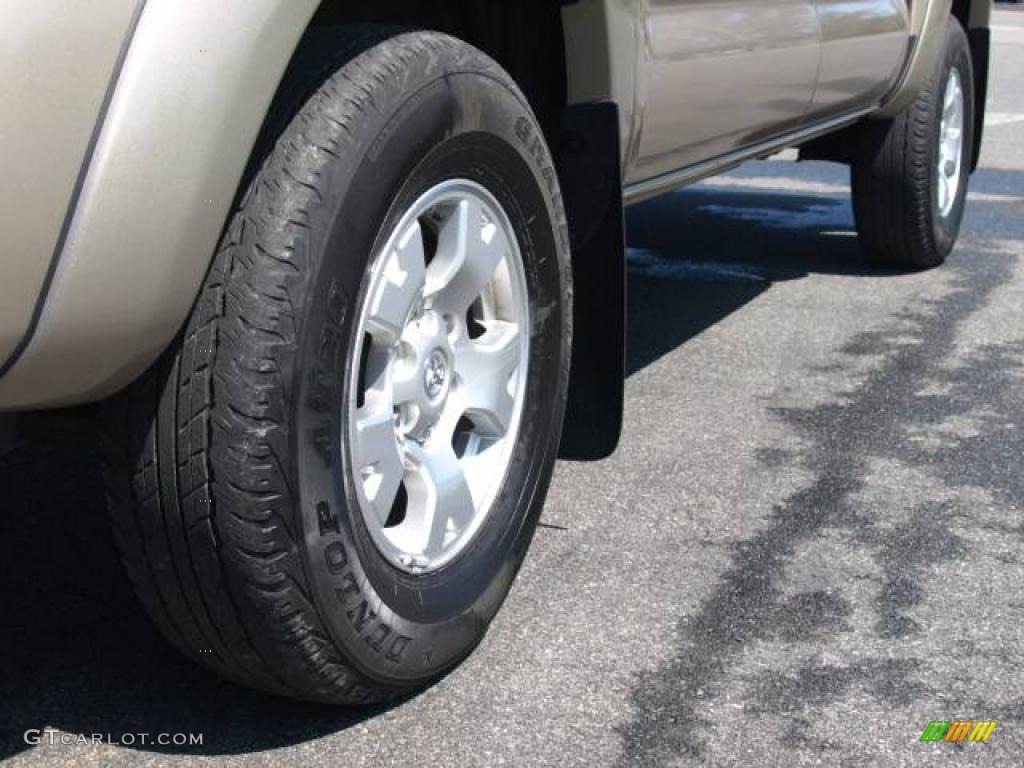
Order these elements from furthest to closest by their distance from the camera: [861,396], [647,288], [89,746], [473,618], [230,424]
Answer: [647,288]
[861,396]
[473,618]
[89,746]
[230,424]

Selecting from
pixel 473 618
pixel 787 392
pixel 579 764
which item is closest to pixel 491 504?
pixel 473 618

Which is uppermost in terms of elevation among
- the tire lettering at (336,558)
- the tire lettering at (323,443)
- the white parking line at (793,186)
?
the tire lettering at (323,443)

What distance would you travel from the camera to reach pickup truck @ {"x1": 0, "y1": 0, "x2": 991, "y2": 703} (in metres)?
1.76

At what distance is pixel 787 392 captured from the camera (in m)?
4.08

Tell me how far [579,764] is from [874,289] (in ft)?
11.3

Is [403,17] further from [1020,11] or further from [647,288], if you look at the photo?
[1020,11]

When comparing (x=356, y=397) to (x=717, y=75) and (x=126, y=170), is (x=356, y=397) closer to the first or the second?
(x=126, y=170)

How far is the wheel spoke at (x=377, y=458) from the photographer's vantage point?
222 cm

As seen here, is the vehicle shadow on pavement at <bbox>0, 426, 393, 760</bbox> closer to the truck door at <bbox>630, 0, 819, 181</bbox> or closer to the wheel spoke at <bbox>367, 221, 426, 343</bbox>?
the wheel spoke at <bbox>367, 221, 426, 343</bbox>

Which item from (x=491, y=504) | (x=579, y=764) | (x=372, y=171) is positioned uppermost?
(x=372, y=171)

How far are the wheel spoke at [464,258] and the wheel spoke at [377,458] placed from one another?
9.4 inches

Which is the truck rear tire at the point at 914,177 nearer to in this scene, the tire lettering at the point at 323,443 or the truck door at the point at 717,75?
the truck door at the point at 717,75

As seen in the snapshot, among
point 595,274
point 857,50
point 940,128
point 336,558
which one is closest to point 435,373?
point 336,558

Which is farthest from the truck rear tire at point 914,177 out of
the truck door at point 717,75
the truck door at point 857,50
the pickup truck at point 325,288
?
the pickup truck at point 325,288
